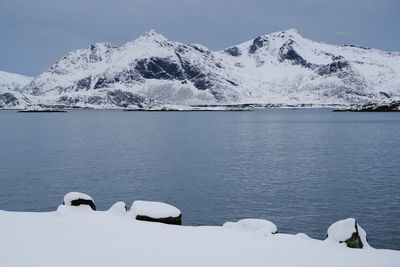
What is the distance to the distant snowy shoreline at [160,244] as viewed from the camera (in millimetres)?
15419

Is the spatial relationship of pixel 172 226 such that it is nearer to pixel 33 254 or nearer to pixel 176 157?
pixel 33 254

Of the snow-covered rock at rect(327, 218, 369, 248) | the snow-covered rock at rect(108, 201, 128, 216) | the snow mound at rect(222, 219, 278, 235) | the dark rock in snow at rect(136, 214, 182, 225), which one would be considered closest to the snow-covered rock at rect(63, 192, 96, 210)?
the snow-covered rock at rect(108, 201, 128, 216)

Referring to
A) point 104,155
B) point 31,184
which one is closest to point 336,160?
point 104,155

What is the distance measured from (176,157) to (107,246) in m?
47.4

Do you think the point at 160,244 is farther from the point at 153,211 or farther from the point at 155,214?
the point at 153,211

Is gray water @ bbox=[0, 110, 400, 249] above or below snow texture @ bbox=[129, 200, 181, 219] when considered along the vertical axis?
above

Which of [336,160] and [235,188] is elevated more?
[336,160]

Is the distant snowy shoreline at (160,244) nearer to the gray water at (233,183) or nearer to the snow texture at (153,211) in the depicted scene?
the snow texture at (153,211)

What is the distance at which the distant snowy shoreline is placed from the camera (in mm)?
15419

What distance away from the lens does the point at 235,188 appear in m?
38.9

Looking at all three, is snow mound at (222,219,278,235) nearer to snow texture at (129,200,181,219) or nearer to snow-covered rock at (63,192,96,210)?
snow texture at (129,200,181,219)

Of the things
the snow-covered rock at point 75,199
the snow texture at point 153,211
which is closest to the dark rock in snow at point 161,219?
the snow texture at point 153,211

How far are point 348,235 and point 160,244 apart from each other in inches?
339

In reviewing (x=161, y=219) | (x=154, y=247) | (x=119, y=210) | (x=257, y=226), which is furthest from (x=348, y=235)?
(x=119, y=210)
